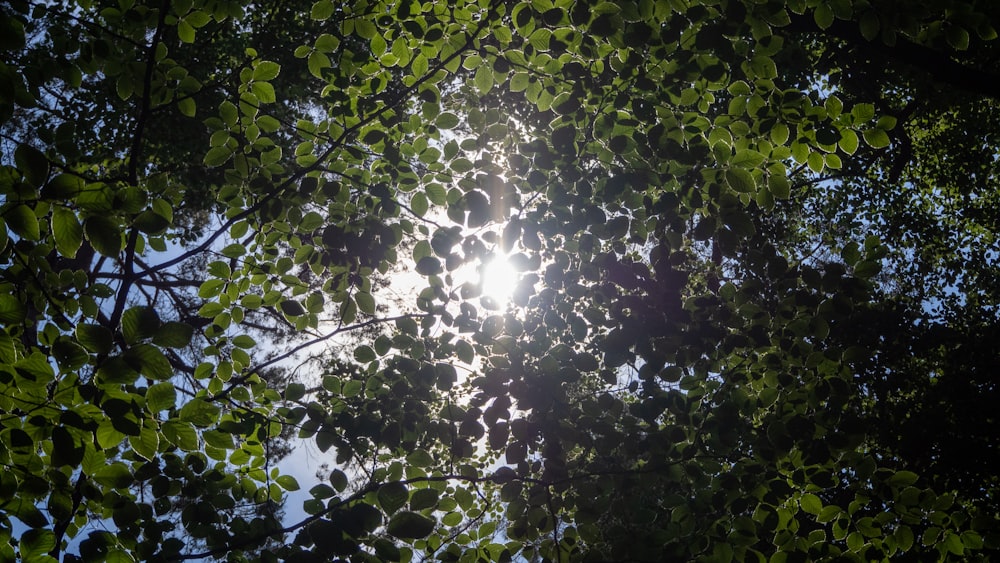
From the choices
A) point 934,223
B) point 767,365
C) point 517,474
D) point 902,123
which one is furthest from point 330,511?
point 934,223

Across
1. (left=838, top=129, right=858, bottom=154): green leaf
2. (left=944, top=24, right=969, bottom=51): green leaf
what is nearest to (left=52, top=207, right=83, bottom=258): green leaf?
(left=838, top=129, right=858, bottom=154): green leaf

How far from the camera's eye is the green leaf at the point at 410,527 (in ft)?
7.31

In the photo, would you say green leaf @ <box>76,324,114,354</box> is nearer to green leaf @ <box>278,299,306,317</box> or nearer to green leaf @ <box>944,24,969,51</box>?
green leaf @ <box>278,299,306,317</box>

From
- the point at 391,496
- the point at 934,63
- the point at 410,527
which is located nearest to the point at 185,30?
the point at 391,496

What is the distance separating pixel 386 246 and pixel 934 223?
11.9 meters

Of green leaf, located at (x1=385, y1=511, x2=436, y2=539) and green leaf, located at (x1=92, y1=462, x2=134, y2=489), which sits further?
green leaf, located at (x1=385, y1=511, x2=436, y2=539)

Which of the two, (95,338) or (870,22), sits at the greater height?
(870,22)

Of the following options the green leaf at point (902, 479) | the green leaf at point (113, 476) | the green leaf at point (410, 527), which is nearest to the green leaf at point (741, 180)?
the green leaf at point (902, 479)

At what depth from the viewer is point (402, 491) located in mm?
2447

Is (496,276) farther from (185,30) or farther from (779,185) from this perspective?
(185,30)

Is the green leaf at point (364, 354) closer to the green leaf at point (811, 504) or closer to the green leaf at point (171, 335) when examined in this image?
the green leaf at point (171, 335)

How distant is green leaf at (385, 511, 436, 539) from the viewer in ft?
7.31

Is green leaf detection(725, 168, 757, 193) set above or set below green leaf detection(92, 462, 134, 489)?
above

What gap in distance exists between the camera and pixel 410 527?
2.24m
